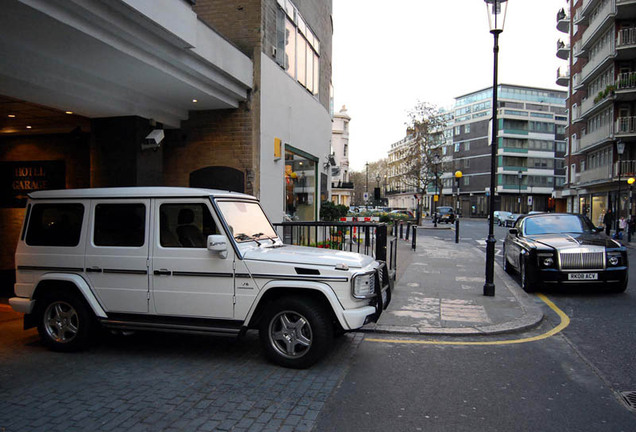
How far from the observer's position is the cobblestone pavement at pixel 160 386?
3.66 metres

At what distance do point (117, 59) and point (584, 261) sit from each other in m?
9.38

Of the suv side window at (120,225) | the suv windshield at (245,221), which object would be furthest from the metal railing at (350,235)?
the suv side window at (120,225)

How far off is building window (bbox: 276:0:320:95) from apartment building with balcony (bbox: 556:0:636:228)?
2243 centimetres

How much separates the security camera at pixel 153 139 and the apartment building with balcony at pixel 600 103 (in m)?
28.8

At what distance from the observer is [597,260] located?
8.79 meters

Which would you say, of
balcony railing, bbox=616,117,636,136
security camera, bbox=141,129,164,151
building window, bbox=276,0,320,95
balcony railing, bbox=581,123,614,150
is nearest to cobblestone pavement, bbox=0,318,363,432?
security camera, bbox=141,129,164,151

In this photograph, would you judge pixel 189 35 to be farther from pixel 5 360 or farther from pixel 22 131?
pixel 22 131

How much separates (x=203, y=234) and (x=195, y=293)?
0.68 m

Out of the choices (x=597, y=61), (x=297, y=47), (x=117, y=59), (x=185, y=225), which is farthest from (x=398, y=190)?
(x=185, y=225)

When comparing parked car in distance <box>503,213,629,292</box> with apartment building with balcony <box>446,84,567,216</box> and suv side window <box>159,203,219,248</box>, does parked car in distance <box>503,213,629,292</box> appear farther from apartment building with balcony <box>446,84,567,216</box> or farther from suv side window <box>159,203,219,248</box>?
apartment building with balcony <box>446,84,567,216</box>

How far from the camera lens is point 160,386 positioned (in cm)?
441

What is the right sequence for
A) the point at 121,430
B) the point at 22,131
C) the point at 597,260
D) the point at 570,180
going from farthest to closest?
the point at 570,180
the point at 22,131
the point at 597,260
the point at 121,430

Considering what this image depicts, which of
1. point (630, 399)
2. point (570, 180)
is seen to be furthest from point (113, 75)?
point (570, 180)

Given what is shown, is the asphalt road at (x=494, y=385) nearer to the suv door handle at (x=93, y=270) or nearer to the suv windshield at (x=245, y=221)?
the suv windshield at (x=245, y=221)
